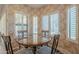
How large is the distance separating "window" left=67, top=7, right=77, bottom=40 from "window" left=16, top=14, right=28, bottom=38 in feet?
2.44

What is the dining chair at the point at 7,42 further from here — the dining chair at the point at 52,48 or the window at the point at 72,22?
the window at the point at 72,22

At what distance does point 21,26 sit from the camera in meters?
2.28

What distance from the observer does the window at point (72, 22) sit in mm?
2252

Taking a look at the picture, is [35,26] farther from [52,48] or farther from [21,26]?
[52,48]

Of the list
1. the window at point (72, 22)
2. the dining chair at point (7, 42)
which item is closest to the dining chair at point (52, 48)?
the window at point (72, 22)

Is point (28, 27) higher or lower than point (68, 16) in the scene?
lower

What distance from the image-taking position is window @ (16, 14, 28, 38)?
226 cm

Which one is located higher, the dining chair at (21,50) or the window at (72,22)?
the window at (72,22)

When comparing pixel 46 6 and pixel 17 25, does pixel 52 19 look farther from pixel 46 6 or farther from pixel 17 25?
pixel 17 25

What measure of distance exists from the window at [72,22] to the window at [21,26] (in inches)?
29.3
